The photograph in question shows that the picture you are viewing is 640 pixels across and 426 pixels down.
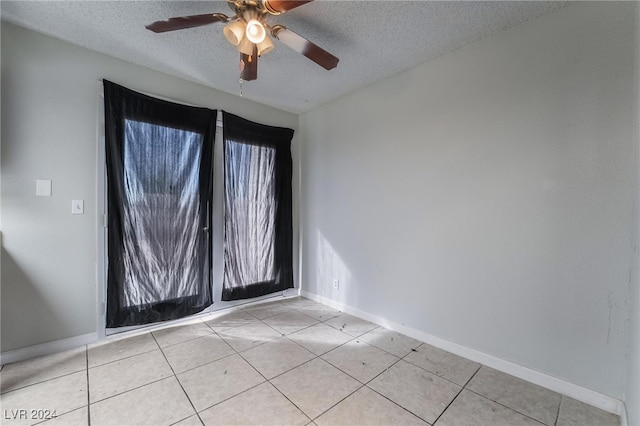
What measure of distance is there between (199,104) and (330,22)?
5.63 ft

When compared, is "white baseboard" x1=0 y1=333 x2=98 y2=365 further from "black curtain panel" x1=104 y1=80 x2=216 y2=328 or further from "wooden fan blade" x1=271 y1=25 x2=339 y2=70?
"wooden fan blade" x1=271 y1=25 x2=339 y2=70

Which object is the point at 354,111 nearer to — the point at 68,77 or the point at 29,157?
the point at 68,77

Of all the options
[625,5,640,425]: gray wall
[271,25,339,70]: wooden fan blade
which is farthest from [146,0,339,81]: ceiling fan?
[625,5,640,425]: gray wall

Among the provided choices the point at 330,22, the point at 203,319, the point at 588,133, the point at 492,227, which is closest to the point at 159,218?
the point at 203,319

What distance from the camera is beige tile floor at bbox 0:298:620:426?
1526 mm

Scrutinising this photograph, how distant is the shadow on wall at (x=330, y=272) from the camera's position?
3152 millimetres

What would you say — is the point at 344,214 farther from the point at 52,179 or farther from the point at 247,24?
the point at 52,179

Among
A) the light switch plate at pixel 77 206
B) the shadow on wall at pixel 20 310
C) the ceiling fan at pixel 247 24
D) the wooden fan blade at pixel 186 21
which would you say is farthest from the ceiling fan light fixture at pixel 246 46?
the shadow on wall at pixel 20 310

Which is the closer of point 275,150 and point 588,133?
point 588,133

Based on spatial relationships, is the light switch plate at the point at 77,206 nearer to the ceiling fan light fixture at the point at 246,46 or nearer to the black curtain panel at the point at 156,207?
the black curtain panel at the point at 156,207

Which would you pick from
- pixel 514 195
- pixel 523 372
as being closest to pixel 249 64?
pixel 514 195

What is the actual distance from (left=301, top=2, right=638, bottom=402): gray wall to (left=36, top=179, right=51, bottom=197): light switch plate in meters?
2.79

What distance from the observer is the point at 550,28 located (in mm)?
1786

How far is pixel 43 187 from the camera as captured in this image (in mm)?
2094
